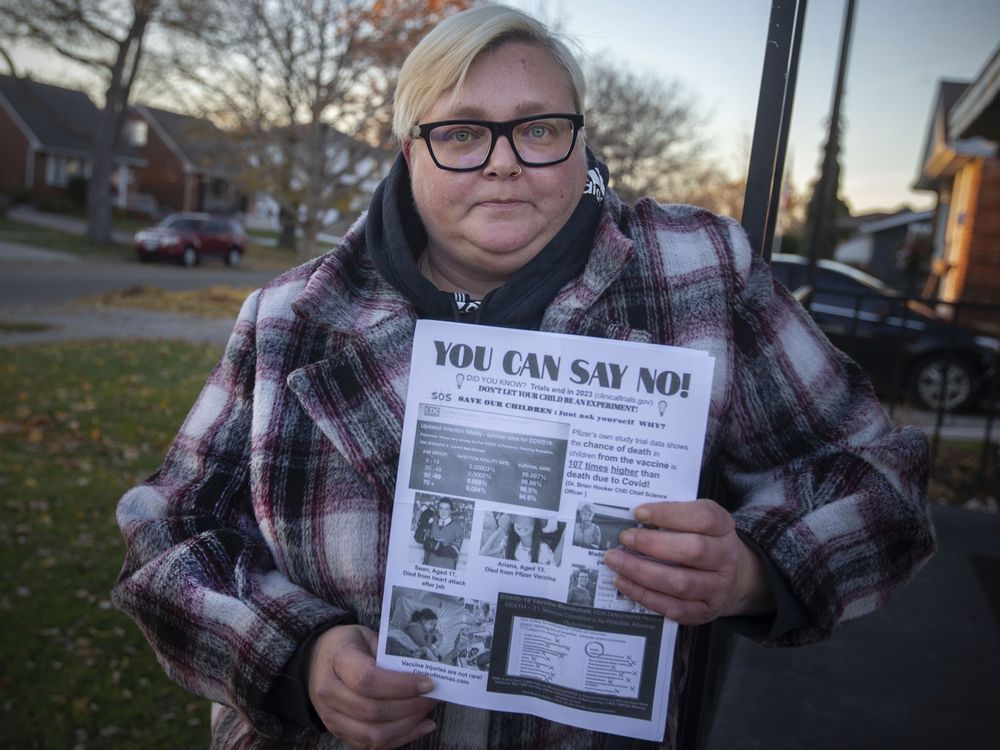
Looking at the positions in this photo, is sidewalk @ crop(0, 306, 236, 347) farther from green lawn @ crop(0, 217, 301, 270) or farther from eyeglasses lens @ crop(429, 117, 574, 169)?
eyeglasses lens @ crop(429, 117, 574, 169)

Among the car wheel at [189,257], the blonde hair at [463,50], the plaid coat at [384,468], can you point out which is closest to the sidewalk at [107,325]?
the plaid coat at [384,468]

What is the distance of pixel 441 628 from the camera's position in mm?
1302

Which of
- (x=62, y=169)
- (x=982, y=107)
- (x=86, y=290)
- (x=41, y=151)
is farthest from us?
(x=62, y=169)

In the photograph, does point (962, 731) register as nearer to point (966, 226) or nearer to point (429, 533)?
point (429, 533)

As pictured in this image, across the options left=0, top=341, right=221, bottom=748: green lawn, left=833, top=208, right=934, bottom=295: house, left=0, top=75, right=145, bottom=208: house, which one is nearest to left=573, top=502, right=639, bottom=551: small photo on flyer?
left=0, top=341, right=221, bottom=748: green lawn

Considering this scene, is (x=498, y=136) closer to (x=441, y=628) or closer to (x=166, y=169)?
(x=441, y=628)

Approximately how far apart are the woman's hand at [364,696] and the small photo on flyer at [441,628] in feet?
0.15

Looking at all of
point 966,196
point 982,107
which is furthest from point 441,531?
point 966,196

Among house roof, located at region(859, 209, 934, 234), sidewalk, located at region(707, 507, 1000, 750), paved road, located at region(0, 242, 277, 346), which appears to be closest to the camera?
sidewalk, located at region(707, 507, 1000, 750)

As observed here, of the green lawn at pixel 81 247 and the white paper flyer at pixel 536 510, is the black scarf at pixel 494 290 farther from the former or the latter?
the green lawn at pixel 81 247

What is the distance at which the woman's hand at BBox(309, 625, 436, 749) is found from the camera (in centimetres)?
131

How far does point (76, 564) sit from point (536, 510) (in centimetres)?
442

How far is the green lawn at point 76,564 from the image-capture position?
3557 mm

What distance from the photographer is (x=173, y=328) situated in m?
14.4
